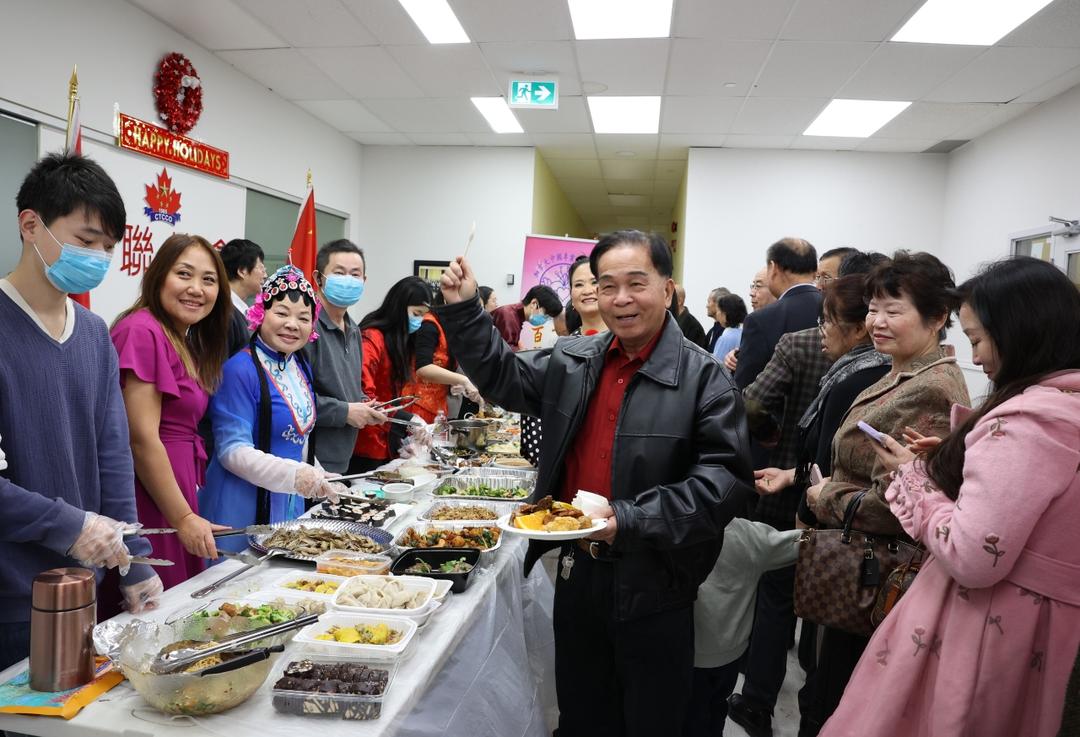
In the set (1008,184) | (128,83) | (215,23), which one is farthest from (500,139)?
(1008,184)

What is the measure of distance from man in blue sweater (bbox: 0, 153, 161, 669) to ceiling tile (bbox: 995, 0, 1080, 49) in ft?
16.1

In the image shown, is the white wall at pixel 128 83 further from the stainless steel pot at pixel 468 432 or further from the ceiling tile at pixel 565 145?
the stainless steel pot at pixel 468 432

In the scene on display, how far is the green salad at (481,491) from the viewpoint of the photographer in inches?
107

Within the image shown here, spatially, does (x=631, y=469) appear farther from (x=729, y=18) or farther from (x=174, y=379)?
(x=729, y=18)

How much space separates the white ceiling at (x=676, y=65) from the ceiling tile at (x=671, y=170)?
1.02 meters

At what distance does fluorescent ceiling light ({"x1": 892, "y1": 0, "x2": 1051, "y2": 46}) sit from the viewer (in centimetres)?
397

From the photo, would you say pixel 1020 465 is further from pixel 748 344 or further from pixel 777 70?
pixel 777 70

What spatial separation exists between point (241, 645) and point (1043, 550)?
151 centimetres

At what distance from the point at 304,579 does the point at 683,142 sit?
21.5 feet

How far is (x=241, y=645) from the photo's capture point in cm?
126

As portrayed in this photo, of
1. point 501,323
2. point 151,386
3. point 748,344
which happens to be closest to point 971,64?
point 748,344

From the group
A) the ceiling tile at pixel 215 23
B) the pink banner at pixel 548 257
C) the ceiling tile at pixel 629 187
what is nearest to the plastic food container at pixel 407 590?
the ceiling tile at pixel 215 23

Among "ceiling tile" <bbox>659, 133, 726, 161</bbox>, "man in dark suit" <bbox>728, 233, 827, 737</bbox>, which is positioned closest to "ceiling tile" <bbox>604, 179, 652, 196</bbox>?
"ceiling tile" <bbox>659, 133, 726, 161</bbox>

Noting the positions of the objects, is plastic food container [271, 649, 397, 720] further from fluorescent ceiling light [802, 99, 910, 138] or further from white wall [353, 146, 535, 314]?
white wall [353, 146, 535, 314]
